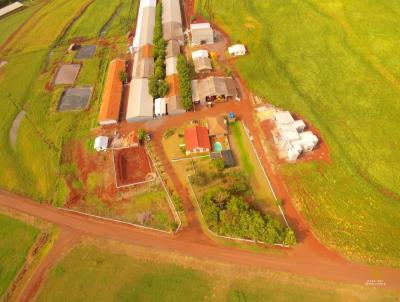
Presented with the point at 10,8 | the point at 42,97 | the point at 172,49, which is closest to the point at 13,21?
the point at 10,8

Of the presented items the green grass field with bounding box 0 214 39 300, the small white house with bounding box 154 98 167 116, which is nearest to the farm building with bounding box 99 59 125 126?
the small white house with bounding box 154 98 167 116

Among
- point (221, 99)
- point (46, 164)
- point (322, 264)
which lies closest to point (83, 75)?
point (46, 164)

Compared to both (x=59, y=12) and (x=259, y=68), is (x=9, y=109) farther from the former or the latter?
(x=259, y=68)

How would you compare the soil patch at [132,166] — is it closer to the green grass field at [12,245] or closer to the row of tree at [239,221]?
the row of tree at [239,221]

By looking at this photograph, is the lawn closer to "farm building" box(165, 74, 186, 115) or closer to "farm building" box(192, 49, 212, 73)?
"farm building" box(165, 74, 186, 115)

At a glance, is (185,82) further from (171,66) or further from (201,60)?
(201,60)
